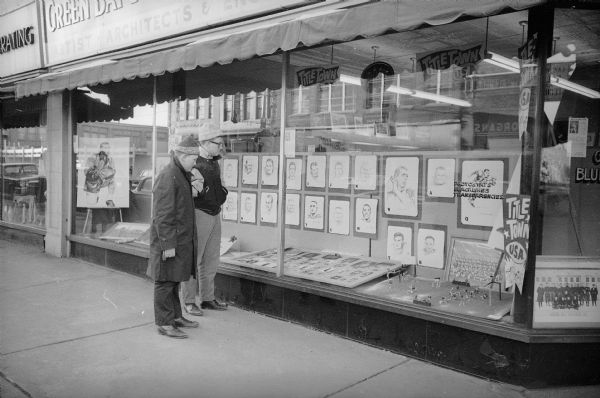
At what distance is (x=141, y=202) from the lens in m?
7.99

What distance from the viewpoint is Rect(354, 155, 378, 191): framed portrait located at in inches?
223

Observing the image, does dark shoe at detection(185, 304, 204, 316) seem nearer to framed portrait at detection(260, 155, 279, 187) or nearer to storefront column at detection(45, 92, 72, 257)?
framed portrait at detection(260, 155, 279, 187)

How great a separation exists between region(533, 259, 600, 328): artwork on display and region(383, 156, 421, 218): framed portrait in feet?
4.97

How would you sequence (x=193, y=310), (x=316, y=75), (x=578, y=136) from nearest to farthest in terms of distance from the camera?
(x=578, y=136) → (x=193, y=310) → (x=316, y=75)

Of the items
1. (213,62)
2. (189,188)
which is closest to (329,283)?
(189,188)

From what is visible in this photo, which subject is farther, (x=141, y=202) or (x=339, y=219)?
(x=141, y=202)

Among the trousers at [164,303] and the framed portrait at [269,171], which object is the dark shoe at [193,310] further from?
the framed portrait at [269,171]

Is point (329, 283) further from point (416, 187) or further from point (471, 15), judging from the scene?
point (471, 15)

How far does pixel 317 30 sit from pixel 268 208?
8.16 ft

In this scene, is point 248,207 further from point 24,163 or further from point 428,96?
point 24,163

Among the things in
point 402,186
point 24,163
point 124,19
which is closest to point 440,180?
point 402,186

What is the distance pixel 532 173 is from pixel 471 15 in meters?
1.24

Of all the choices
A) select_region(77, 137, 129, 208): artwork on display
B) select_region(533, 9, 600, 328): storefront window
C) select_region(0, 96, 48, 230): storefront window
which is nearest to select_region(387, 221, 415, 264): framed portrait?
select_region(533, 9, 600, 328): storefront window

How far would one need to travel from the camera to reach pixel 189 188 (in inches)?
195
